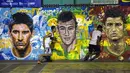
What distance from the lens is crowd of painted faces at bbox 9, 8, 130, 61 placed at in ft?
68.0

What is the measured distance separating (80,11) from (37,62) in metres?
3.54

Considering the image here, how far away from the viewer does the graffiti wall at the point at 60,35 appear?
2077 centimetres

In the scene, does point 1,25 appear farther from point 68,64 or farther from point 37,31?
point 68,64

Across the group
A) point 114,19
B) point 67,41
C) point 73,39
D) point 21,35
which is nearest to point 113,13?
point 114,19

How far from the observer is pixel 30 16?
2108 cm

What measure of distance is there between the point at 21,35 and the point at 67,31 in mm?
2503

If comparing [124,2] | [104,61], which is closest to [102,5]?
[124,2]

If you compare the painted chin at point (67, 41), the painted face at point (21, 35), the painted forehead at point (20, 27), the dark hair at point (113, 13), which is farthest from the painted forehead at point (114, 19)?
the painted forehead at point (20, 27)

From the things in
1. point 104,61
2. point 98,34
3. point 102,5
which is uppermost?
point 102,5

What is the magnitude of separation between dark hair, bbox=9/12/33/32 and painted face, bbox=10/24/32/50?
0.17 meters

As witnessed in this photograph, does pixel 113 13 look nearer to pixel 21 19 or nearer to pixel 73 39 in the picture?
pixel 73 39

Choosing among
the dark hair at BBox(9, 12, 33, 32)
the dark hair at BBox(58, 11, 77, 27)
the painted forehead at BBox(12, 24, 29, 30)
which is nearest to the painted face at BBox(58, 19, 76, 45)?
the dark hair at BBox(58, 11, 77, 27)

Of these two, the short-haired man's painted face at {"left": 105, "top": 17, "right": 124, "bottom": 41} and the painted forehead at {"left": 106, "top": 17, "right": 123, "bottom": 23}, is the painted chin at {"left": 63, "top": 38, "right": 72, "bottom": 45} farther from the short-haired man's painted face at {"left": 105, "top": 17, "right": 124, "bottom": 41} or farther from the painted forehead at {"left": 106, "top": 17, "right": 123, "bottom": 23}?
the painted forehead at {"left": 106, "top": 17, "right": 123, "bottom": 23}

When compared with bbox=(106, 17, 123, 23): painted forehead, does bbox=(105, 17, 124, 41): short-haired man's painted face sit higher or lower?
lower
